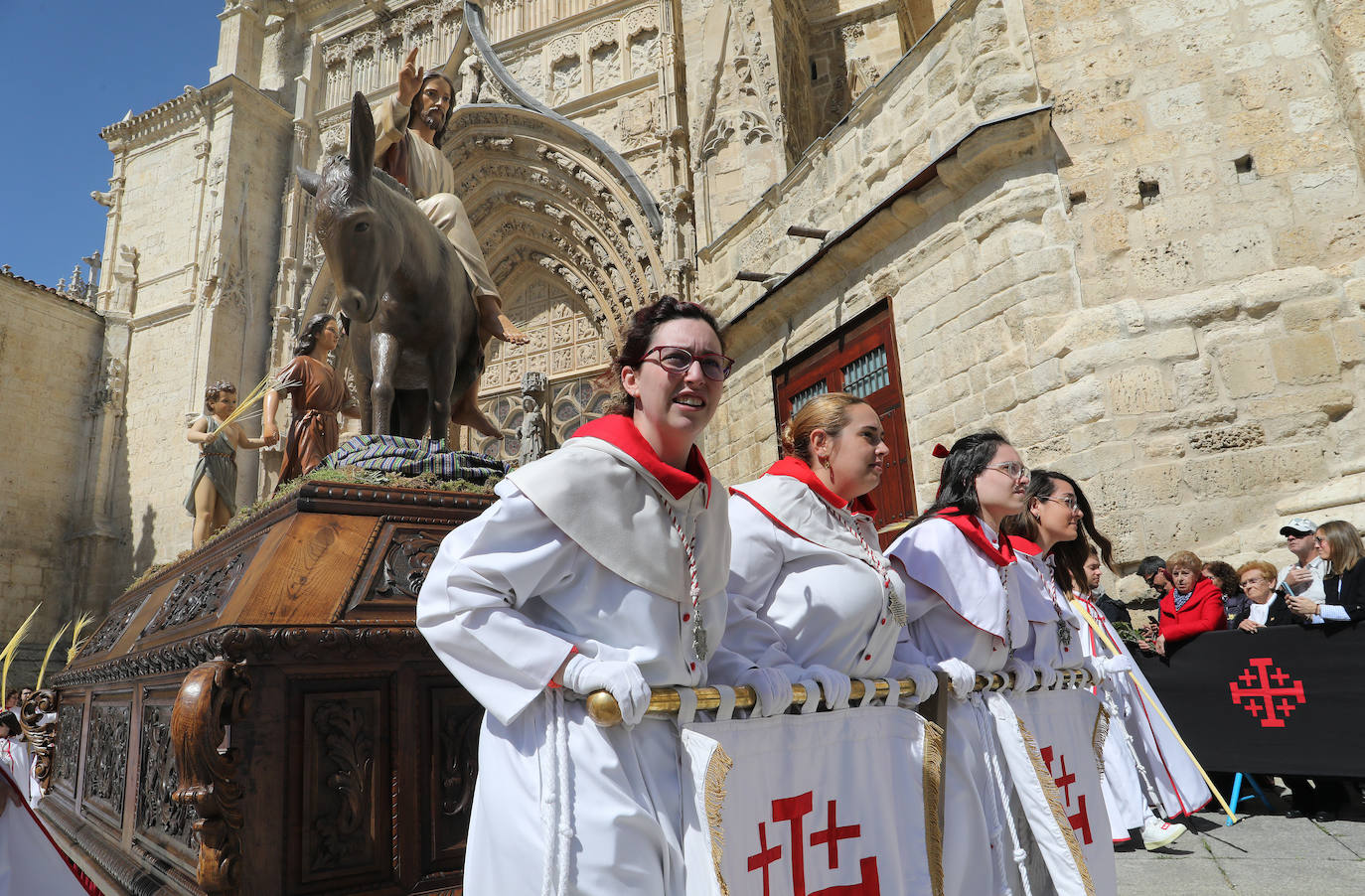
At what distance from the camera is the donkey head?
2.96 meters

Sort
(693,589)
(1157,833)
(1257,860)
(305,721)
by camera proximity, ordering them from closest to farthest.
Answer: (693,589) → (305,721) → (1257,860) → (1157,833)

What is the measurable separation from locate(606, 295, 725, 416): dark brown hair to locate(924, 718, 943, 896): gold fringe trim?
1139mm

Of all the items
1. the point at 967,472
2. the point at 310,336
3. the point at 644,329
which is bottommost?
the point at 967,472

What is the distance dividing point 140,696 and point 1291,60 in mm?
7890

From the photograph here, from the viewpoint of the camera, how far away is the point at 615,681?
1380 mm

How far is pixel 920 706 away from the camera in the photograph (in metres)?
2.27

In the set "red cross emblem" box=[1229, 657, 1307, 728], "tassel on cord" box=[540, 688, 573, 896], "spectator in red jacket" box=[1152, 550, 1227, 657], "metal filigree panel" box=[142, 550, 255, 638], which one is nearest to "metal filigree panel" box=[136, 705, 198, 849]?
"metal filigree panel" box=[142, 550, 255, 638]

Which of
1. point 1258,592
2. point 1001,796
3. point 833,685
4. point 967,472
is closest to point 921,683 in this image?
point 833,685

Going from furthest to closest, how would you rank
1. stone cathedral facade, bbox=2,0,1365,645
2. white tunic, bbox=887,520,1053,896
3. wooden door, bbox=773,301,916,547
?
wooden door, bbox=773,301,916,547
stone cathedral facade, bbox=2,0,1365,645
white tunic, bbox=887,520,1053,896

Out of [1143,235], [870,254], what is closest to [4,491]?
[870,254]

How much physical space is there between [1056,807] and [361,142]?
3.20 m

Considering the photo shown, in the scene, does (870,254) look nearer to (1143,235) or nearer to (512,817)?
(1143,235)

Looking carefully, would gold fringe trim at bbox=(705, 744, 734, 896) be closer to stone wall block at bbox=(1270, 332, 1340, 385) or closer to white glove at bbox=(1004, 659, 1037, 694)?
white glove at bbox=(1004, 659, 1037, 694)

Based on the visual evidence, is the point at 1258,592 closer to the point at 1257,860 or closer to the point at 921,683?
the point at 1257,860
